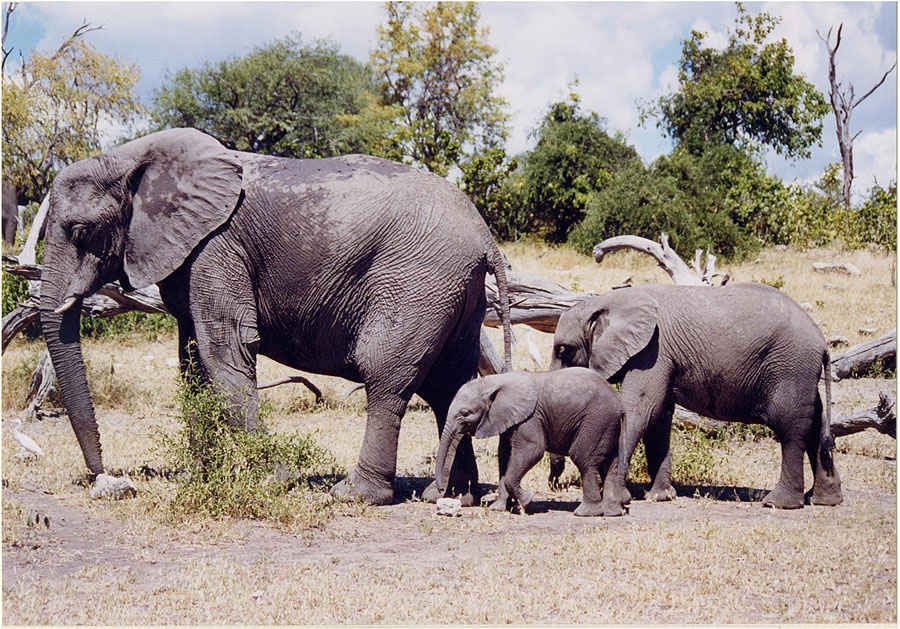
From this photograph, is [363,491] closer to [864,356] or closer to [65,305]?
[65,305]

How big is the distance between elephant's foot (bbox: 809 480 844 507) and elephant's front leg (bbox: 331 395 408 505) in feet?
10.9

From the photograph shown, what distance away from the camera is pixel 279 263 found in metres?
7.55

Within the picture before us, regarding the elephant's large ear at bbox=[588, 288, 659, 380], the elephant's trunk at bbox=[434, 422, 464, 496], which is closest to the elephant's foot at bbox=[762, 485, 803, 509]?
the elephant's large ear at bbox=[588, 288, 659, 380]

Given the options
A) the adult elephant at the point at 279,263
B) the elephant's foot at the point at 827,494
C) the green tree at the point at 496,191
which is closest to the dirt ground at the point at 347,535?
the elephant's foot at the point at 827,494

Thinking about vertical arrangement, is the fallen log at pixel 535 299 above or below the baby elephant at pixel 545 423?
above

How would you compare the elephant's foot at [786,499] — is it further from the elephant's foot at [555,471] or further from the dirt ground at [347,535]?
the elephant's foot at [555,471]

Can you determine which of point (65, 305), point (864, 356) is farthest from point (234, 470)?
point (864, 356)

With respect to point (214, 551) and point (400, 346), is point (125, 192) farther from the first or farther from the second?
point (214, 551)

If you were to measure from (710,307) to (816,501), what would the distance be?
1725mm

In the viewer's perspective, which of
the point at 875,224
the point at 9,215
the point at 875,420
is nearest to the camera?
the point at 875,420

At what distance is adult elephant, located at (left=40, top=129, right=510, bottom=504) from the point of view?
294 inches

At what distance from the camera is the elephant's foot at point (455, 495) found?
7648 millimetres

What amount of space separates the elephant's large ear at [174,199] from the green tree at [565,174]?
770 inches

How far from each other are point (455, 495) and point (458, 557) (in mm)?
1608
